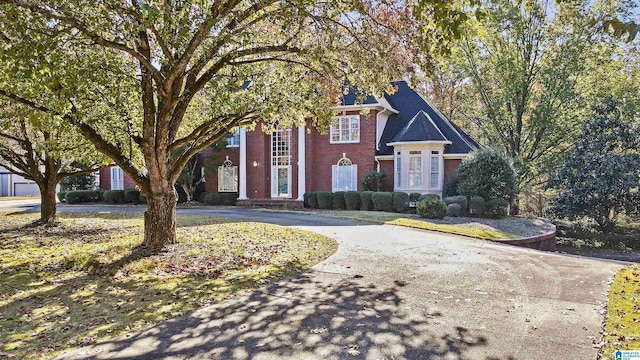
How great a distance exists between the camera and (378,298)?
6.60 metres

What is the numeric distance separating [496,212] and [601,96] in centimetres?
1094

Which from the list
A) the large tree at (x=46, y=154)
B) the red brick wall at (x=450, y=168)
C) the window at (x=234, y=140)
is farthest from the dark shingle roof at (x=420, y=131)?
the large tree at (x=46, y=154)

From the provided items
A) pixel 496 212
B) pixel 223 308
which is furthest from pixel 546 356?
pixel 496 212

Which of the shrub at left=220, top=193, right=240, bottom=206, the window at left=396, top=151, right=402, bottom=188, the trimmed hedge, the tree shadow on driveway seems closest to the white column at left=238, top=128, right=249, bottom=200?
the shrub at left=220, top=193, right=240, bottom=206

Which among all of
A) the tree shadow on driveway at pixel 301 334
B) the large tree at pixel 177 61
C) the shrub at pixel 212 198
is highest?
the large tree at pixel 177 61

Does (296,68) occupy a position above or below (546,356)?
above

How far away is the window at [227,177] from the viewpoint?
97.8 feet

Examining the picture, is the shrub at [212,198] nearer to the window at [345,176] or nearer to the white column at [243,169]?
the white column at [243,169]

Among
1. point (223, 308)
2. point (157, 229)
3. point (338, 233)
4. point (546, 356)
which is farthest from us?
point (338, 233)

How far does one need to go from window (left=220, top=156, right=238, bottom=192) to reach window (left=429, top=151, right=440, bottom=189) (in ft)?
42.0

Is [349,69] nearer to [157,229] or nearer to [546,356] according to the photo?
[157,229]

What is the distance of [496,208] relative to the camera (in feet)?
67.1

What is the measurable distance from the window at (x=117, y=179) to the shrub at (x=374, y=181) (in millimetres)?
19596

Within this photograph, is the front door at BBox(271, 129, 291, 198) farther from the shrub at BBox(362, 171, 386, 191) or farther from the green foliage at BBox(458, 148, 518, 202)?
the green foliage at BBox(458, 148, 518, 202)
